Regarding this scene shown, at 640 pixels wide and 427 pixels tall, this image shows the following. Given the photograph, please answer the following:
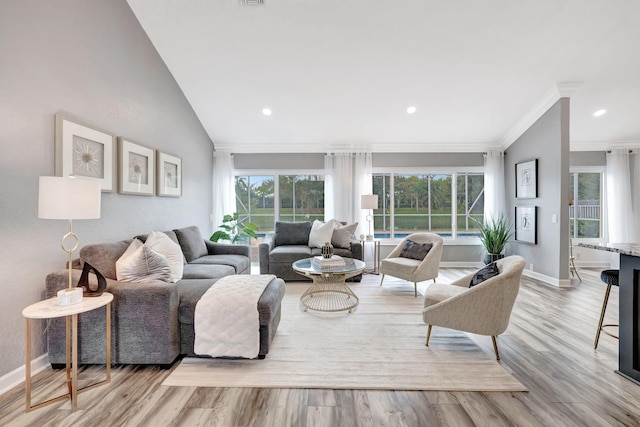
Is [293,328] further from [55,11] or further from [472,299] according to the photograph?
[55,11]

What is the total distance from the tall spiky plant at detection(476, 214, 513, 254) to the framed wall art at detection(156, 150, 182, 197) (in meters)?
5.21

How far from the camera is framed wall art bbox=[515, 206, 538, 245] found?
4.80 metres

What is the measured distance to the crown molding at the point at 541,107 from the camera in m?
4.09

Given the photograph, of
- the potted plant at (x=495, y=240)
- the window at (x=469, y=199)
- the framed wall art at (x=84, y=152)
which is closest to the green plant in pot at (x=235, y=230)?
the framed wall art at (x=84, y=152)

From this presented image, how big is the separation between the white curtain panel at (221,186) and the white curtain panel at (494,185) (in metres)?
5.00

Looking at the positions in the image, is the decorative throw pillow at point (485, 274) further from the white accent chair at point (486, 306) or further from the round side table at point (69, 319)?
the round side table at point (69, 319)

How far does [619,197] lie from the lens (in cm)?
550

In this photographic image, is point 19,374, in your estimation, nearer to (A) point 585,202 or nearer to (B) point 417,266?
(B) point 417,266

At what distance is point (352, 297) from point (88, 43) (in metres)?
3.85

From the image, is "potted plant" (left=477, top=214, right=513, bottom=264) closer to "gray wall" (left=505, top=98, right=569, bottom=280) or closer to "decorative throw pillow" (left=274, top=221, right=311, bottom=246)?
"gray wall" (left=505, top=98, right=569, bottom=280)

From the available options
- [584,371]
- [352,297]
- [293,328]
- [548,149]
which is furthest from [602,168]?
[293,328]

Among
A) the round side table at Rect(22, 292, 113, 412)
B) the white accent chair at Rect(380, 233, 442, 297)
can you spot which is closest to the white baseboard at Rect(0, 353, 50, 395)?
the round side table at Rect(22, 292, 113, 412)

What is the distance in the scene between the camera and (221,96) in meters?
4.50

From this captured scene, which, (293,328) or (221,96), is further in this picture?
(221,96)
